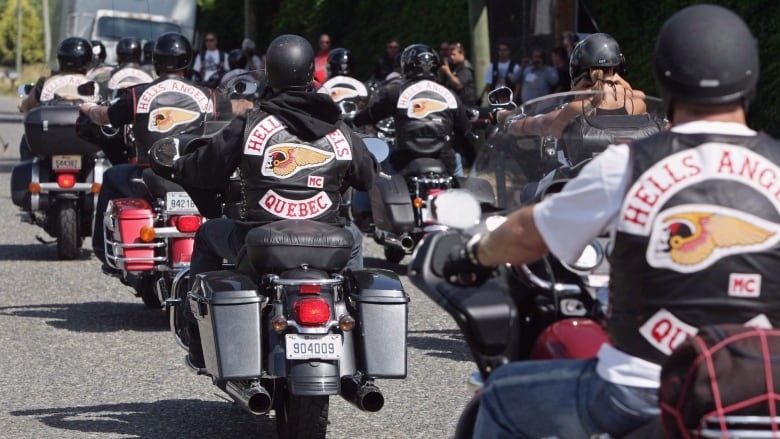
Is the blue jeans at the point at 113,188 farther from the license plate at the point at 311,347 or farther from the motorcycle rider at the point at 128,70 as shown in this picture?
the license plate at the point at 311,347

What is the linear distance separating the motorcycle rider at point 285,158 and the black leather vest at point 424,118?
5.32 metres

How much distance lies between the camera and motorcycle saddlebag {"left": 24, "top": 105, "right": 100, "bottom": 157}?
11.5 m

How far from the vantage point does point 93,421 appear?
6531 mm

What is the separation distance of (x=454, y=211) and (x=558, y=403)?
48 cm

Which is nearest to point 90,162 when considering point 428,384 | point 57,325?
point 57,325

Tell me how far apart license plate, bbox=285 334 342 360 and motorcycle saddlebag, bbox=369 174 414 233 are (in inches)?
229

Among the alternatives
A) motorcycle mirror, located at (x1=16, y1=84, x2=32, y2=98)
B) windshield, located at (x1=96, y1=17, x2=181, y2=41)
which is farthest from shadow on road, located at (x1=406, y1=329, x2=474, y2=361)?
windshield, located at (x1=96, y1=17, x2=181, y2=41)

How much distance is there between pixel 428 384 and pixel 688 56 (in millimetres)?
4365

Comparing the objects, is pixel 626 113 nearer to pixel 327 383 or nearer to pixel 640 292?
pixel 327 383

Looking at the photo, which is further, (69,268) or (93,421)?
(69,268)

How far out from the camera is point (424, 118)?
11414mm

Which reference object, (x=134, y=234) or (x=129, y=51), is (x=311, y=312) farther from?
(x=129, y=51)

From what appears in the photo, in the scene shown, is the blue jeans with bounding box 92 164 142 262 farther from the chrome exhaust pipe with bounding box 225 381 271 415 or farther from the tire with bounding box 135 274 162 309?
the chrome exhaust pipe with bounding box 225 381 271 415

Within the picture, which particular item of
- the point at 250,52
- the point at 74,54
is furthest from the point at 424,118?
the point at 250,52
